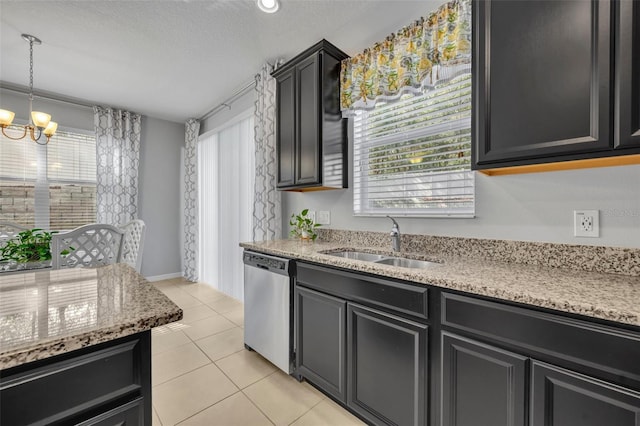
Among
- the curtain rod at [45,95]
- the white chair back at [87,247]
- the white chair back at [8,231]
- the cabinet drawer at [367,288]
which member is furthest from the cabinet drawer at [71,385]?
the curtain rod at [45,95]

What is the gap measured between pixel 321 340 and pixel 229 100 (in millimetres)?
3411

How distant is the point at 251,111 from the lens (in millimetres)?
3410

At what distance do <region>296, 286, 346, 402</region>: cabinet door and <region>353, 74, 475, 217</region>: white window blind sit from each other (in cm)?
84

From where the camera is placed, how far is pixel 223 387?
192 cm

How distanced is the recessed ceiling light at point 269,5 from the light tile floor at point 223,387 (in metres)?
2.77

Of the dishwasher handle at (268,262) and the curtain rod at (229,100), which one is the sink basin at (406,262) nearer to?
the dishwasher handle at (268,262)

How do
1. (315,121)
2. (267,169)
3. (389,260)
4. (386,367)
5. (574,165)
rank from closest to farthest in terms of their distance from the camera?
1. (574,165)
2. (386,367)
3. (389,260)
4. (315,121)
5. (267,169)

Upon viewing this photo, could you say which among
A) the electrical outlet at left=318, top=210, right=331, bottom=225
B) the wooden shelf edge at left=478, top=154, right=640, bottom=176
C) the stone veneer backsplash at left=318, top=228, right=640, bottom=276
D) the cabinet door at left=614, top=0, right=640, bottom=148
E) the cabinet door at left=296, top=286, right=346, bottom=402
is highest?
the cabinet door at left=614, top=0, right=640, bottom=148

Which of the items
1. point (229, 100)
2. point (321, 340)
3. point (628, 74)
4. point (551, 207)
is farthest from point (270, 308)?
point (229, 100)

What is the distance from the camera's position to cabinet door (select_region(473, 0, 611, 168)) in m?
1.05

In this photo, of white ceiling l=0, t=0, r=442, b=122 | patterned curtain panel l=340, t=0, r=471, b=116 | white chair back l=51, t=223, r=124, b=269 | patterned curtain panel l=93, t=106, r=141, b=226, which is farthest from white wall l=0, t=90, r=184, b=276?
patterned curtain panel l=340, t=0, r=471, b=116

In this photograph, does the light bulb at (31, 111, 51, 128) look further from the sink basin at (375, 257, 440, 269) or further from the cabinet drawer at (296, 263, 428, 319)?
the sink basin at (375, 257, 440, 269)

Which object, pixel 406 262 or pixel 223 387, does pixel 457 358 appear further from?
pixel 223 387

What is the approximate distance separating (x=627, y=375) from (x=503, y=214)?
0.90 m
